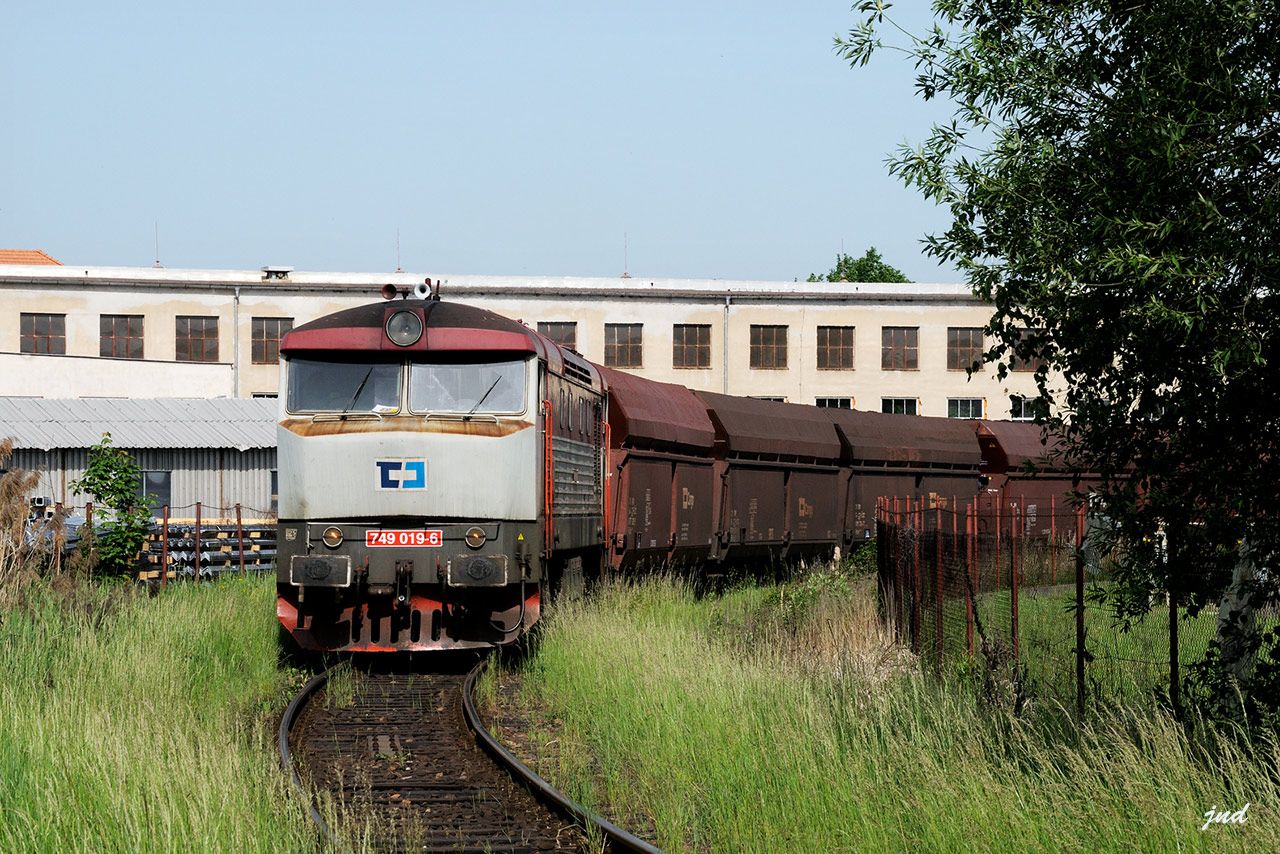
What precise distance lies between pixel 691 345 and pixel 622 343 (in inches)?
101

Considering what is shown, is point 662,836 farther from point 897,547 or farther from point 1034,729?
point 897,547

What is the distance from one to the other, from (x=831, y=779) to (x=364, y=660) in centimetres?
912

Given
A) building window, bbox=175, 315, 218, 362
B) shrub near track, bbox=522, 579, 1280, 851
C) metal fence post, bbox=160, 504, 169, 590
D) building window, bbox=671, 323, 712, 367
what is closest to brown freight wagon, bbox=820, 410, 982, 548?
metal fence post, bbox=160, 504, 169, 590

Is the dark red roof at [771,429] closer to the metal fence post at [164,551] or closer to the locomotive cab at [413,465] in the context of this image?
the metal fence post at [164,551]

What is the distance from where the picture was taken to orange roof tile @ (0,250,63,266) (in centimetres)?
6241

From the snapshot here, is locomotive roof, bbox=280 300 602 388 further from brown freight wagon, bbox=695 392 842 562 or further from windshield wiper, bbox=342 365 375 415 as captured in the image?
brown freight wagon, bbox=695 392 842 562

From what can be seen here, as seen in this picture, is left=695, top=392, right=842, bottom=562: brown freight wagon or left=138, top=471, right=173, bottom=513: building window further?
left=138, top=471, right=173, bottom=513: building window

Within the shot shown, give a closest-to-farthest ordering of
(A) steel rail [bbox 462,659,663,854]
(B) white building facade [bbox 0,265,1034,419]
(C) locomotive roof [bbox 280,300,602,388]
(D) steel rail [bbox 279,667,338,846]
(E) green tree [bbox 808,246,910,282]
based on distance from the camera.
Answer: (D) steel rail [bbox 279,667,338,846], (A) steel rail [bbox 462,659,663,854], (C) locomotive roof [bbox 280,300,602,388], (B) white building facade [bbox 0,265,1034,419], (E) green tree [bbox 808,246,910,282]

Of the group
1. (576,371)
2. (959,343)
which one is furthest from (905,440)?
(959,343)

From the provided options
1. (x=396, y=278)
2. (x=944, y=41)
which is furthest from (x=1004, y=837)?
(x=396, y=278)

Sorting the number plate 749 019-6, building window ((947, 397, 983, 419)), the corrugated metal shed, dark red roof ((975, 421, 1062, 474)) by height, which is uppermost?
building window ((947, 397, 983, 419))

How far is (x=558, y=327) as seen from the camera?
5397 centimetres

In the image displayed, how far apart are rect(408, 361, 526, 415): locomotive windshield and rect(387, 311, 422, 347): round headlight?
294 mm

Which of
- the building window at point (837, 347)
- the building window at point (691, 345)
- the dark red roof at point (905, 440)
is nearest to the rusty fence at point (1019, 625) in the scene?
the dark red roof at point (905, 440)
